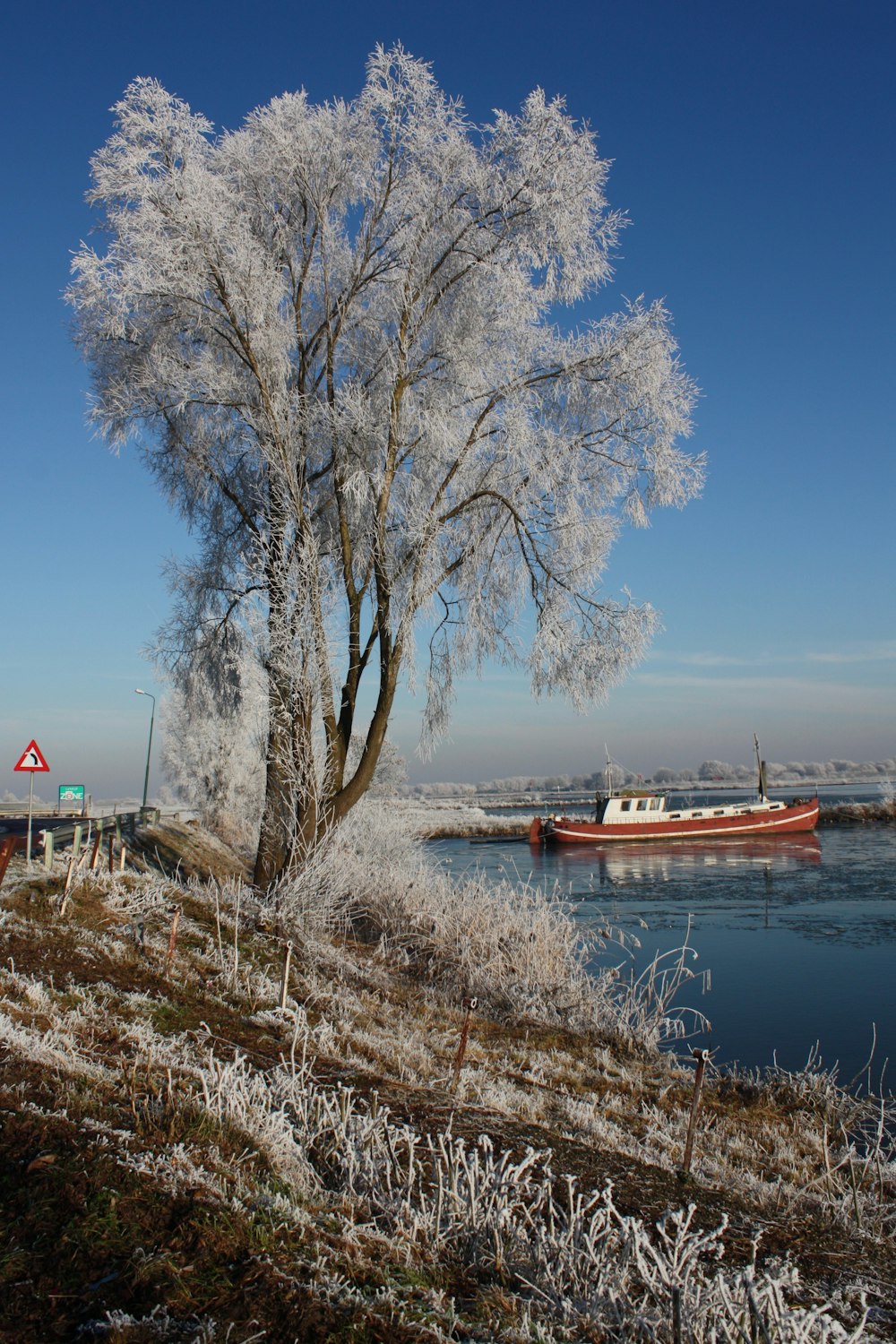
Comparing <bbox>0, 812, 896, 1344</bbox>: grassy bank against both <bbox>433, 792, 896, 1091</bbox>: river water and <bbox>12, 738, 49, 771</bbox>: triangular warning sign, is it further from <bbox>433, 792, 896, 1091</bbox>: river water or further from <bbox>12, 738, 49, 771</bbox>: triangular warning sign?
<bbox>12, 738, 49, 771</bbox>: triangular warning sign

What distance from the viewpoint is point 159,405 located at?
38.3 ft

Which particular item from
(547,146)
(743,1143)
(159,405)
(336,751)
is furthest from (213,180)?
(743,1143)

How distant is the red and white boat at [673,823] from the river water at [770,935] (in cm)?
853

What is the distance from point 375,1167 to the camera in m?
3.75

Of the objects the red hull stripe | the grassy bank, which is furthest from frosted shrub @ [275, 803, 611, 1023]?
the red hull stripe

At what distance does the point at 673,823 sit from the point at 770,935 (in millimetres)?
32610

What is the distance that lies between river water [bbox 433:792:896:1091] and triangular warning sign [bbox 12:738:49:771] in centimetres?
918

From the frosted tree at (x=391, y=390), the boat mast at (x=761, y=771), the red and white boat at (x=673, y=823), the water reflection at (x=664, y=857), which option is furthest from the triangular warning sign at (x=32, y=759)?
the boat mast at (x=761, y=771)

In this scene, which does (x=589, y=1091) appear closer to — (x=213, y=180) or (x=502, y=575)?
(x=502, y=575)

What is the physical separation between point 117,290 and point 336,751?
6.16 m

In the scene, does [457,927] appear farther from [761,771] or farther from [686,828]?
[761,771]

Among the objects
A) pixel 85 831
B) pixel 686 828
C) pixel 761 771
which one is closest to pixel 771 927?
pixel 85 831

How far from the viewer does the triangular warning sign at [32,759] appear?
60.3 ft

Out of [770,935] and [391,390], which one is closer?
[391,390]
